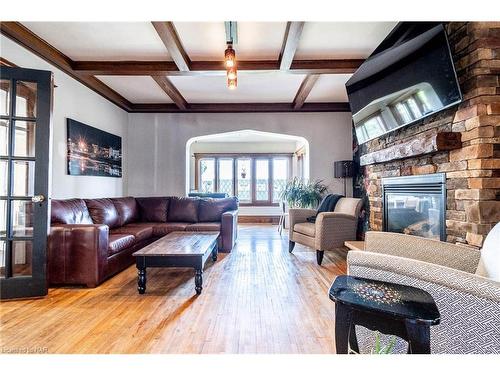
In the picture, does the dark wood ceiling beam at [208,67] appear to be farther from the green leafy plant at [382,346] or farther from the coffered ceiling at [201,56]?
the green leafy plant at [382,346]

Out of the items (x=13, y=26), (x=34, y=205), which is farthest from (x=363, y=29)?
(x=34, y=205)

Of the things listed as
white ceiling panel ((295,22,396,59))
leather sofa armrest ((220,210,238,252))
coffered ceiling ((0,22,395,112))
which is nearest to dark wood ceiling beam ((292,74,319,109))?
coffered ceiling ((0,22,395,112))

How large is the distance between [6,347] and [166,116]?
441 cm

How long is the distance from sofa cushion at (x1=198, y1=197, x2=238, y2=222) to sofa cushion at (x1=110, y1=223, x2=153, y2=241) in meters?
0.87

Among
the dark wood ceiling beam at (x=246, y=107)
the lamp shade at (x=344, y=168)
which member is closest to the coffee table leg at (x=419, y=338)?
the lamp shade at (x=344, y=168)

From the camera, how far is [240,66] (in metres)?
3.49

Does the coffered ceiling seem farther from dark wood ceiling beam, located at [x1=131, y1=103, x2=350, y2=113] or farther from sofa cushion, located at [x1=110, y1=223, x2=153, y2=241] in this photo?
sofa cushion, located at [x1=110, y1=223, x2=153, y2=241]

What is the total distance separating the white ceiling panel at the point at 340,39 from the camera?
272 cm

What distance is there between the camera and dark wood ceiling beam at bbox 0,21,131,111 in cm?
267

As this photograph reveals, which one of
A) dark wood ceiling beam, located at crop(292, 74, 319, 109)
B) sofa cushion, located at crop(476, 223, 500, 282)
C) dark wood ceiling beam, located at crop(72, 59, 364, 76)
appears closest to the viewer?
sofa cushion, located at crop(476, 223, 500, 282)

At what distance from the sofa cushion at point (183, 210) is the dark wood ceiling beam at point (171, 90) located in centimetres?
175

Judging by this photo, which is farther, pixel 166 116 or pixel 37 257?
pixel 166 116

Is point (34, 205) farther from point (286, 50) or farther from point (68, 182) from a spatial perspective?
point (286, 50)
